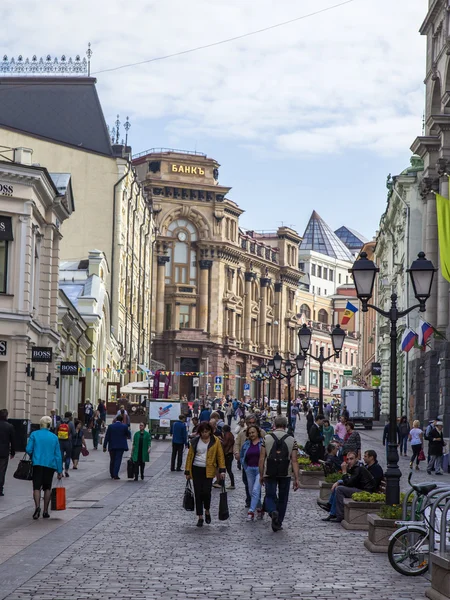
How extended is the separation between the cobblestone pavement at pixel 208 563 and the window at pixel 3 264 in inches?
724

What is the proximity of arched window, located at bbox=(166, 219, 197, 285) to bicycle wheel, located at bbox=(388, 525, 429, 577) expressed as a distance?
110m

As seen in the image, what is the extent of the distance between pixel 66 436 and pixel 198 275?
97.4 m

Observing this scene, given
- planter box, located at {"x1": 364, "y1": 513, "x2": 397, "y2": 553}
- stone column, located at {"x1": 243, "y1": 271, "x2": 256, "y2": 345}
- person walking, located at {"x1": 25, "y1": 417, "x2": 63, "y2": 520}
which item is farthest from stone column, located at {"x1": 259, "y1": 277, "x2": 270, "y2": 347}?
planter box, located at {"x1": 364, "y1": 513, "x2": 397, "y2": 553}

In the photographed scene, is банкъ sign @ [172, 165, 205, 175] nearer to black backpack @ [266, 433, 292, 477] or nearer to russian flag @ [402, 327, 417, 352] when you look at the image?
russian flag @ [402, 327, 417, 352]

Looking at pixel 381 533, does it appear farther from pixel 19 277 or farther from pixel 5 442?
pixel 19 277

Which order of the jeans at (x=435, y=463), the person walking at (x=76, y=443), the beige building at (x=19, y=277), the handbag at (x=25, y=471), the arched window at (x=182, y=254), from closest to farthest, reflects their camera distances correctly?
the handbag at (x=25, y=471), the person walking at (x=76, y=443), the jeans at (x=435, y=463), the beige building at (x=19, y=277), the arched window at (x=182, y=254)

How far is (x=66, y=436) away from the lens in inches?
1139

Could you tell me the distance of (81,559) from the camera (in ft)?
45.7

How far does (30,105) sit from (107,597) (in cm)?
6708

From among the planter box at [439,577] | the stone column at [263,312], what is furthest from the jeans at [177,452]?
the stone column at [263,312]

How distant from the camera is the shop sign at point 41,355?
36.7 m

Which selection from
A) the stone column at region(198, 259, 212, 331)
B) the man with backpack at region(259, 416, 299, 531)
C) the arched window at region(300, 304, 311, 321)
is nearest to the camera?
the man with backpack at region(259, 416, 299, 531)

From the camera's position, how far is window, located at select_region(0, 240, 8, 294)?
37.3 metres

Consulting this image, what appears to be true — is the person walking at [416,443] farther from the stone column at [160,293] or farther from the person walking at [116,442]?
the stone column at [160,293]
